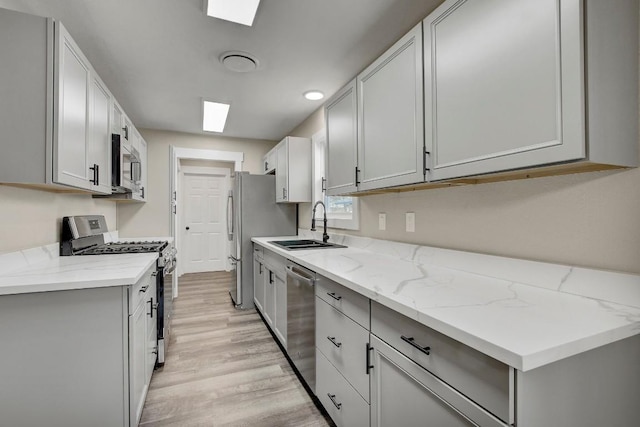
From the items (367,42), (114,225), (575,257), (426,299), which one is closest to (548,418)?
(426,299)

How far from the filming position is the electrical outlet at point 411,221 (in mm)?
2016

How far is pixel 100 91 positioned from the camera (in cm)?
221

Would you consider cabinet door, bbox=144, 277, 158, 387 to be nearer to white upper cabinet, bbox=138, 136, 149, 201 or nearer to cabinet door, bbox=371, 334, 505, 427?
cabinet door, bbox=371, 334, 505, 427

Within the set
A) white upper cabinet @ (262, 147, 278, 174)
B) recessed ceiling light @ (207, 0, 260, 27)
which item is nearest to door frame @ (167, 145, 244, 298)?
white upper cabinet @ (262, 147, 278, 174)

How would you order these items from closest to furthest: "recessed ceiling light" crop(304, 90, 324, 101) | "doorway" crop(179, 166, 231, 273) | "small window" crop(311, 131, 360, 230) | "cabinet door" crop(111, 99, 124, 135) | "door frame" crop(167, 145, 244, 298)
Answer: "cabinet door" crop(111, 99, 124, 135)
"small window" crop(311, 131, 360, 230)
"recessed ceiling light" crop(304, 90, 324, 101)
"door frame" crop(167, 145, 244, 298)
"doorway" crop(179, 166, 231, 273)

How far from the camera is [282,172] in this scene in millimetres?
3693

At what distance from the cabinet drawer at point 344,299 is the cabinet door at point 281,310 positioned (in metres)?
0.72

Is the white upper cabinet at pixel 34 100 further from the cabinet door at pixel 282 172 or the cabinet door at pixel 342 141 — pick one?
the cabinet door at pixel 282 172

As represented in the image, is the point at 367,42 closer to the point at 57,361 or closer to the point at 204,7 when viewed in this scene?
the point at 204,7

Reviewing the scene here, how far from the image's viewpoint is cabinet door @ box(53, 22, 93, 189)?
1526 millimetres

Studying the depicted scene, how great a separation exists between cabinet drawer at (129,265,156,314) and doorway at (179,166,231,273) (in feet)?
13.0

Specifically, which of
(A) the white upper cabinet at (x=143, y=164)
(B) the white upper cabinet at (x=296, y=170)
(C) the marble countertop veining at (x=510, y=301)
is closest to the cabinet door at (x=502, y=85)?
(C) the marble countertop veining at (x=510, y=301)

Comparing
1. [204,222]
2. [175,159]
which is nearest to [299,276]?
[175,159]

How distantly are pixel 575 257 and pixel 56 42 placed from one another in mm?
2473
